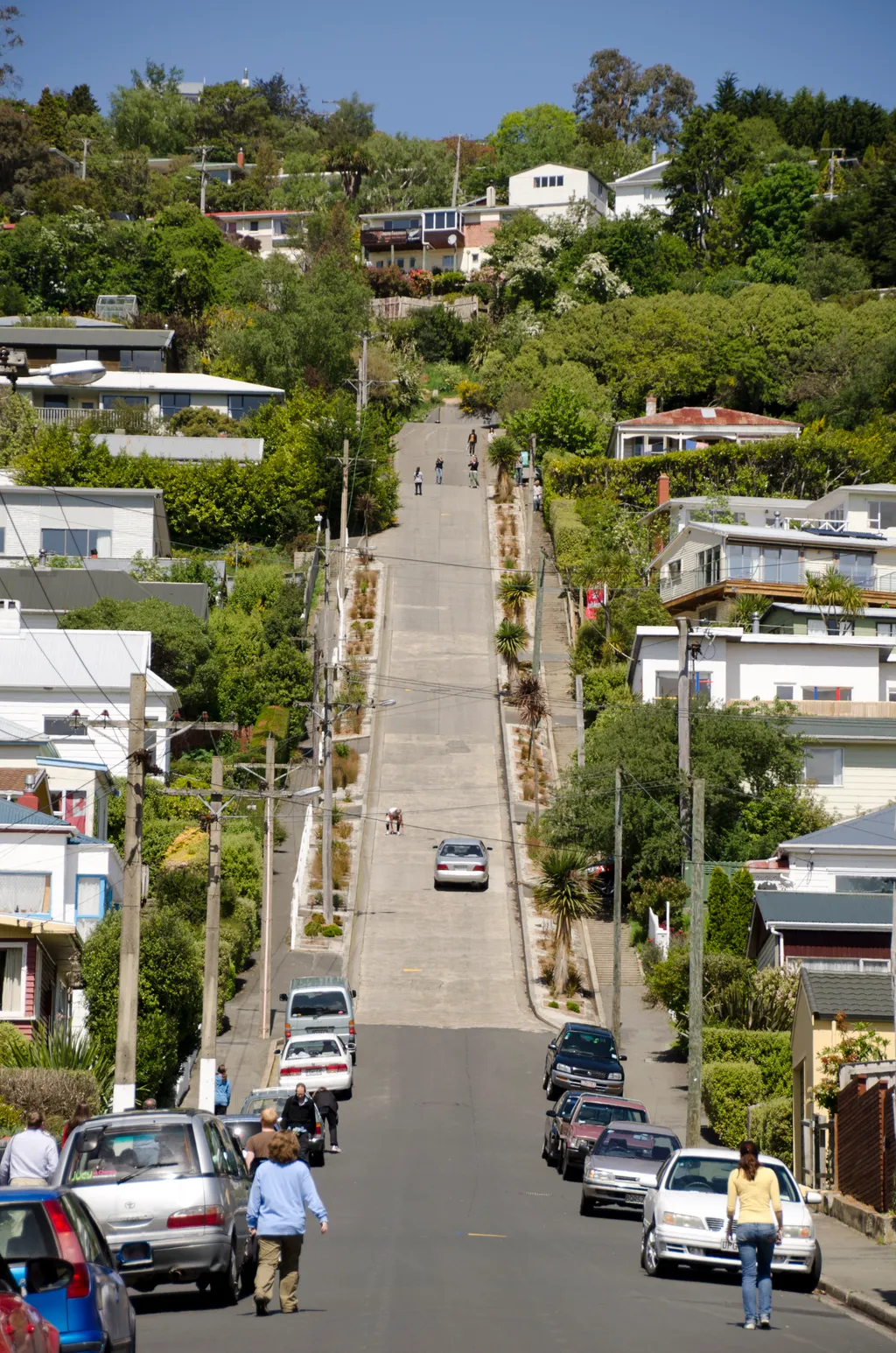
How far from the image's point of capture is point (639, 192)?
154000 mm

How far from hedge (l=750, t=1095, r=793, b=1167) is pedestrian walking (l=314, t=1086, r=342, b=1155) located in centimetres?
798

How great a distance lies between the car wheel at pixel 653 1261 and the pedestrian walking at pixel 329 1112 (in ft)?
35.7

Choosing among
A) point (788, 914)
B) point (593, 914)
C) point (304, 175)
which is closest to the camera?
point (788, 914)

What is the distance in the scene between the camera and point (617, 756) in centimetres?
5425

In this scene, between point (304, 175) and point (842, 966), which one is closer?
point (842, 966)

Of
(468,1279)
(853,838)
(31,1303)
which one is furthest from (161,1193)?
(853,838)

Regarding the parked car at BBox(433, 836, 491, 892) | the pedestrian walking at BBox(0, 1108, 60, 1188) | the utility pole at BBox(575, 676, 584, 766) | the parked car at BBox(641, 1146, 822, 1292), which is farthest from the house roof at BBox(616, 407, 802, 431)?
the pedestrian walking at BBox(0, 1108, 60, 1188)

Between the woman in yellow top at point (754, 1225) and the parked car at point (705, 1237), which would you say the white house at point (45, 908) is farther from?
the woman in yellow top at point (754, 1225)

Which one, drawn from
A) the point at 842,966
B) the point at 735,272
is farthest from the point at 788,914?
the point at 735,272

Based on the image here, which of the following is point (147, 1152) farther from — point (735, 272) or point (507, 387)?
point (735, 272)

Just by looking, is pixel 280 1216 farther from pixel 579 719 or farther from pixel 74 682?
pixel 579 719

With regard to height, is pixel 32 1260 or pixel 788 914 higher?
pixel 32 1260

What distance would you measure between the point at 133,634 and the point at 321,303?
164 ft

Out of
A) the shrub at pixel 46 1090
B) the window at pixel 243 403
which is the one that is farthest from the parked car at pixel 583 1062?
the window at pixel 243 403
